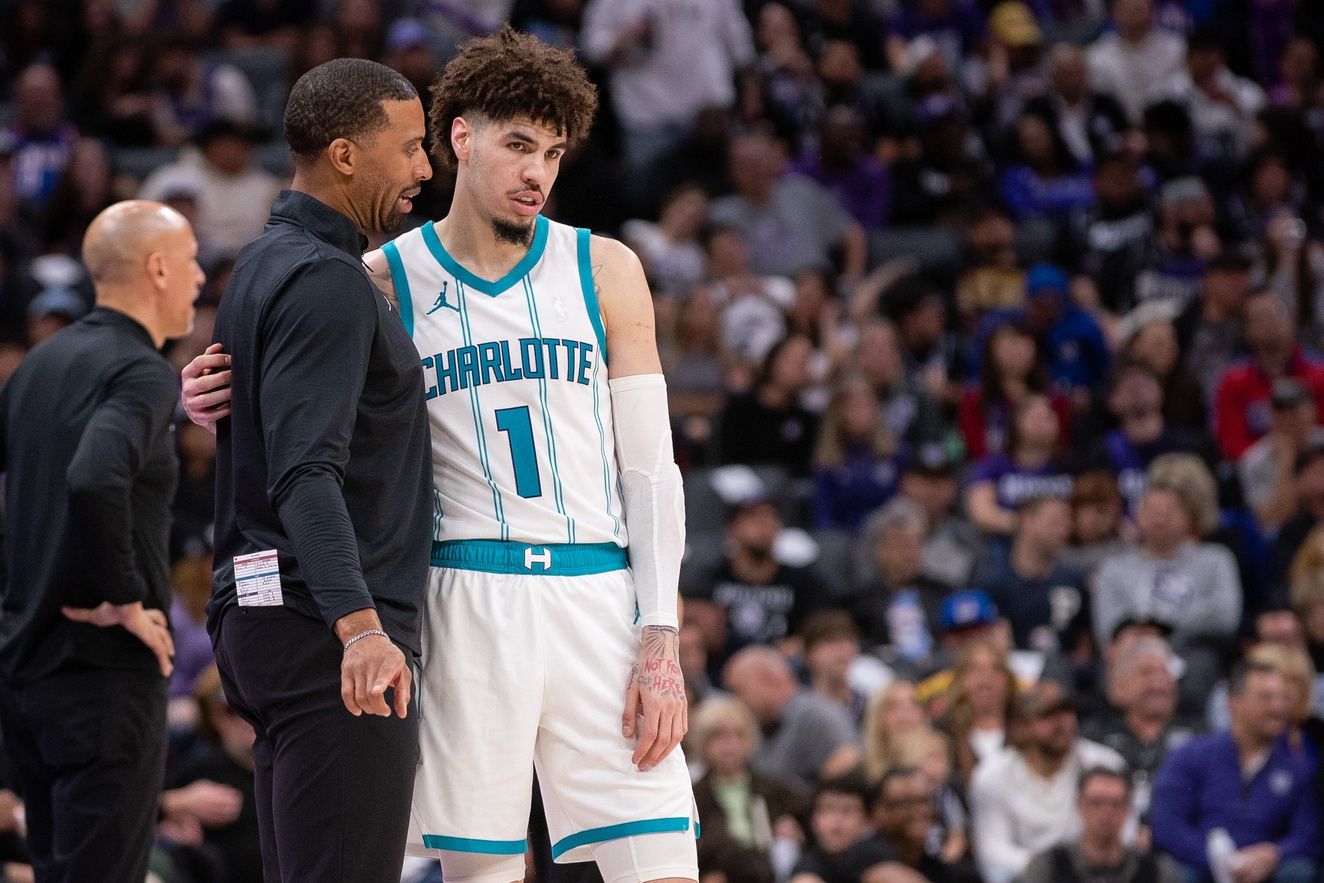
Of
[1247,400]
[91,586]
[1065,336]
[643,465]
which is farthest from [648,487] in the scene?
[1065,336]

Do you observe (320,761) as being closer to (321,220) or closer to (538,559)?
(538,559)

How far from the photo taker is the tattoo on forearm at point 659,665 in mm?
4027

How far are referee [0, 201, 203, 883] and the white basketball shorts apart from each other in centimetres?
116

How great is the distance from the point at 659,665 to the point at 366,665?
0.81m

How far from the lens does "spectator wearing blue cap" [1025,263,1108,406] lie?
12.8 metres

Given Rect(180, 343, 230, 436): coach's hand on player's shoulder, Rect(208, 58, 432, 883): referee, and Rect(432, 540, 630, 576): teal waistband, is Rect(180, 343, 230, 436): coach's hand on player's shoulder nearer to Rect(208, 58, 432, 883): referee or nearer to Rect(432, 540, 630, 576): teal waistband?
Rect(208, 58, 432, 883): referee

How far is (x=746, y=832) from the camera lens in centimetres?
870

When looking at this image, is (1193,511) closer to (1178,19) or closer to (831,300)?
(831,300)

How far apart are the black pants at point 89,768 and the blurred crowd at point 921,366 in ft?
7.75

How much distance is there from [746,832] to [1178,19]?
415 inches

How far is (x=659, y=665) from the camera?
13.3 ft

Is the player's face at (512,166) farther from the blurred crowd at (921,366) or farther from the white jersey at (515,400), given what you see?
the blurred crowd at (921,366)

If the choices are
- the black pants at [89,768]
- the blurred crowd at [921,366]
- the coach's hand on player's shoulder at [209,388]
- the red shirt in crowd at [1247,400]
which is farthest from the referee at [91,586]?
the red shirt in crowd at [1247,400]

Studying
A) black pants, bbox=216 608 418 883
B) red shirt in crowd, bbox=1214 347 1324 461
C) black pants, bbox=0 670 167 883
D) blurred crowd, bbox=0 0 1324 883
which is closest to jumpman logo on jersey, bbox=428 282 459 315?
black pants, bbox=216 608 418 883
